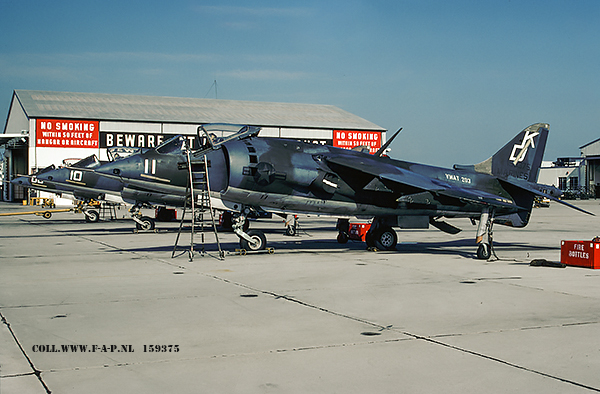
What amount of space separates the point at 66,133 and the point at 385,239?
132 feet

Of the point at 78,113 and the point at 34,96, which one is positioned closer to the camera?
the point at 78,113

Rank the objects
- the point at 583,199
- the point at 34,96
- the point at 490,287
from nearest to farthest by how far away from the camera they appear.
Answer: the point at 490,287 < the point at 34,96 < the point at 583,199

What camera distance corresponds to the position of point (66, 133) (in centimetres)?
4938

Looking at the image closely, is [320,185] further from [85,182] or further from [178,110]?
[178,110]

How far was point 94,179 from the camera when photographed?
24.3 metres

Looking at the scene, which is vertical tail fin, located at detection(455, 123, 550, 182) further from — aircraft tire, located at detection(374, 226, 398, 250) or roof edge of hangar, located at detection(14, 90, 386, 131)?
roof edge of hangar, located at detection(14, 90, 386, 131)

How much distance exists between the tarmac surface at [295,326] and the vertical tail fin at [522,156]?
15.7 feet

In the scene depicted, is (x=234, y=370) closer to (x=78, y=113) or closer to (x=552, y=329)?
(x=552, y=329)

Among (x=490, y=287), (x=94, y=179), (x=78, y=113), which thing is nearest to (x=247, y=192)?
(x=490, y=287)

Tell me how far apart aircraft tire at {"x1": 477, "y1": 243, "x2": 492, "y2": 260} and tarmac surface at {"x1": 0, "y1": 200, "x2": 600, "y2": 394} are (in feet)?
1.24

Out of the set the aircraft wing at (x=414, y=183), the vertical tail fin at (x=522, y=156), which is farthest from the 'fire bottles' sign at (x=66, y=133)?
the aircraft wing at (x=414, y=183)

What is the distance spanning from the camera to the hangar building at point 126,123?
49.1 meters

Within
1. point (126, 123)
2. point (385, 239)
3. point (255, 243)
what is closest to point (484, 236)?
point (385, 239)

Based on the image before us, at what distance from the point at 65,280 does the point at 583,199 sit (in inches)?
2887
